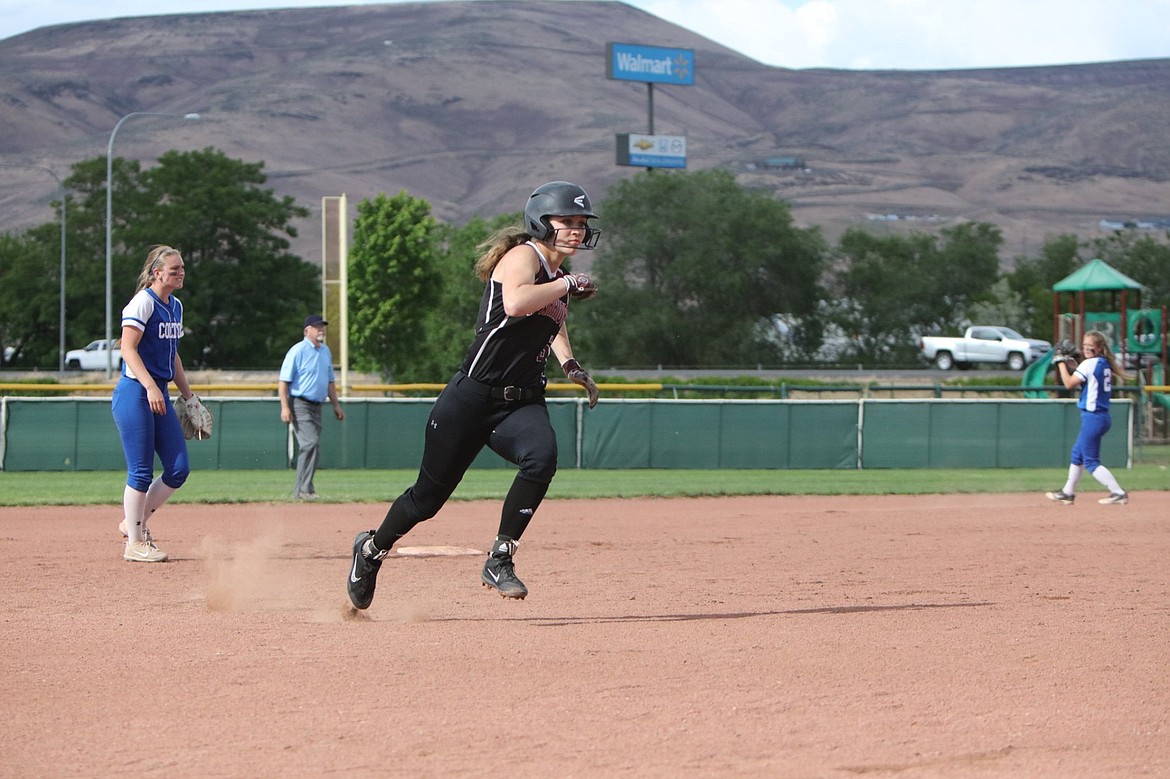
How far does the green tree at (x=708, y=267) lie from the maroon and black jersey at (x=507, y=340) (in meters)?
66.9

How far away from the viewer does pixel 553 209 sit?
582 cm

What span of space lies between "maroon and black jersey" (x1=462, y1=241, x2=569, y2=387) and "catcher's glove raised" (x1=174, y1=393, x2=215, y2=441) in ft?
10.7

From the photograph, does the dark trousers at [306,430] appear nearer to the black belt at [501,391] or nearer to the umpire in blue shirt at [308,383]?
the umpire in blue shirt at [308,383]

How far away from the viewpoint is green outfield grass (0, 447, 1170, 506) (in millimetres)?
14305

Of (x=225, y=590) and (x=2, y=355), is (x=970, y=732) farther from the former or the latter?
(x=2, y=355)

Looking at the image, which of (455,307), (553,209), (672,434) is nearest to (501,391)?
(553,209)

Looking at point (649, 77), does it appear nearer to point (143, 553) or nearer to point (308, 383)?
point (308, 383)

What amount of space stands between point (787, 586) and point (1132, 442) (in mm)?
14210

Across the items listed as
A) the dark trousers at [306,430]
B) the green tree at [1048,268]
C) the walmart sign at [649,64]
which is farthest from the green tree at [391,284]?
the dark trousers at [306,430]

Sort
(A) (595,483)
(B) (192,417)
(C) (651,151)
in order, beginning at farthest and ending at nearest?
(C) (651,151)
(A) (595,483)
(B) (192,417)

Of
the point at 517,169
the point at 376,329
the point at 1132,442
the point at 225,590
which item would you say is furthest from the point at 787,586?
the point at 517,169

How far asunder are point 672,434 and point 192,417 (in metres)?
10.9

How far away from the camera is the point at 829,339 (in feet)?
263

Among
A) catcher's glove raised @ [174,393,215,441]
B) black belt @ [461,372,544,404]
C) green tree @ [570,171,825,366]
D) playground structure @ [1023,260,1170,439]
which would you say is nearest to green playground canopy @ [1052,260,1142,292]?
playground structure @ [1023,260,1170,439]
